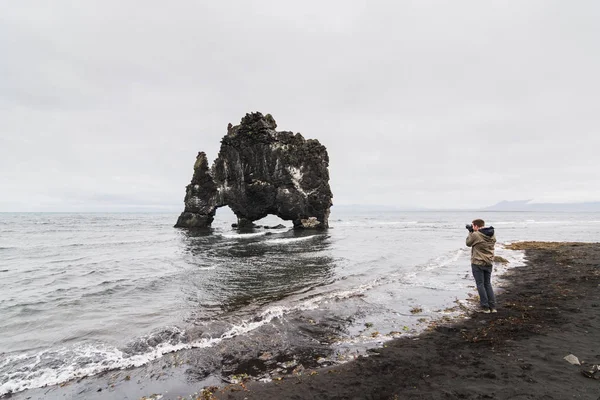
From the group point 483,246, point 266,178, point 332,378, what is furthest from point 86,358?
point 266,178

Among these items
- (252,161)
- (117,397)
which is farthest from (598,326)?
(252,161)

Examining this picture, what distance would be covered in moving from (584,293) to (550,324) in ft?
17.1

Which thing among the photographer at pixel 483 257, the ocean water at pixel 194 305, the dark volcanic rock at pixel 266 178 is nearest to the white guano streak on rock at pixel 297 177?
the dark volcanic rock at pixel 266 178

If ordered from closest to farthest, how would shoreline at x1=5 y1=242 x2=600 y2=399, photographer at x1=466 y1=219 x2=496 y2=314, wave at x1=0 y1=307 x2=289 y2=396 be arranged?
shoreline at x1=5 y1=242 x2=600 y2=399
wave at x1=0 y1=307 x2=289 y2=396
photographer at x1=466 y1=219 x2=496 y2=314

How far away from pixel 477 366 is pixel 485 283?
4.94 m

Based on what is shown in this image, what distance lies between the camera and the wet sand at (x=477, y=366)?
5496 millimetres

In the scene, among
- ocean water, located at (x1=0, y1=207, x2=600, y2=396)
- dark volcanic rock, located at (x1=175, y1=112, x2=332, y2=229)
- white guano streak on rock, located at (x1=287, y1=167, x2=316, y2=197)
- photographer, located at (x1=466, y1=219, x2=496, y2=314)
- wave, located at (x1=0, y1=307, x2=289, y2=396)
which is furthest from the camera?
dark volcanic rock, located at (x1=175, y1=112, x2=332, y2=229)

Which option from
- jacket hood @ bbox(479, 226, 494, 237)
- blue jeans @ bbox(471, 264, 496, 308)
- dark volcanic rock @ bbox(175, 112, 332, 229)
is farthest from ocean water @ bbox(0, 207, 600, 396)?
dark volcanic rock @ bbox(175, 112, 332, 229)

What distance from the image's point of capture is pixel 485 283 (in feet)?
34.4

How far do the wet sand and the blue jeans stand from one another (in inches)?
17.5

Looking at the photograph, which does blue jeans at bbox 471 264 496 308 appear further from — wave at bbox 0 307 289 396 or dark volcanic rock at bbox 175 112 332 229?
dark volcanic rock at bbox 175 112 332 229

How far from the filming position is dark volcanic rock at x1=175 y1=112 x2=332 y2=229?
5581 cm

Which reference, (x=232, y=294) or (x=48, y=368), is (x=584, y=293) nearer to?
(x=232, y=294)

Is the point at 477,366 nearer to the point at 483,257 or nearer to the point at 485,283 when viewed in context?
the point at 483,257
